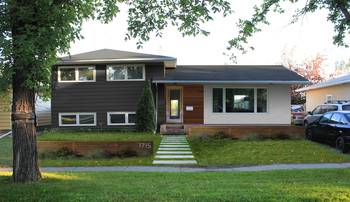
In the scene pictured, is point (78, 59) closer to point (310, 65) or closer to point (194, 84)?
point (194, 84)

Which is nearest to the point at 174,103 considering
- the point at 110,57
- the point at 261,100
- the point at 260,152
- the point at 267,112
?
the point at 110,57

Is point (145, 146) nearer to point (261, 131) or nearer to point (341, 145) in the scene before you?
point (261, 131)

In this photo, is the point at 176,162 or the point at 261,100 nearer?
the point at 176,162

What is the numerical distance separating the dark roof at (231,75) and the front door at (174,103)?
936 mm

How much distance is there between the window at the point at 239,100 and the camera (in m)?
27.5

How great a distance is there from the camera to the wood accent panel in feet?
89.1

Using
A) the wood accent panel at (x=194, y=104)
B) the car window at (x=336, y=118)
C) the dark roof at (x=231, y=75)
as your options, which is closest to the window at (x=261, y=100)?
the dark roof at (x=231, y=75)

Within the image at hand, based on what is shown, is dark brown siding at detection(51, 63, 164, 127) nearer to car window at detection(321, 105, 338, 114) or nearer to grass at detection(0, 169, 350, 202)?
car window at detection(321, 105, 338, 114)

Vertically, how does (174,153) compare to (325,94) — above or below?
below

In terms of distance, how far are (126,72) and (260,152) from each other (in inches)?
470

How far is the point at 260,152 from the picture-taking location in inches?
706

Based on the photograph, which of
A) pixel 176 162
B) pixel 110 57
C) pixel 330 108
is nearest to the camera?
pixel 176 162

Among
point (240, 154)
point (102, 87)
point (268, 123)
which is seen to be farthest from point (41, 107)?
point (240, 154)

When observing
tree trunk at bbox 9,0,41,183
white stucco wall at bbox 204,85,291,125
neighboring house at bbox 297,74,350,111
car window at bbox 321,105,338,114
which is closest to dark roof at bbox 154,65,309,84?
white stucco wall at bbox 204,85,291,125
